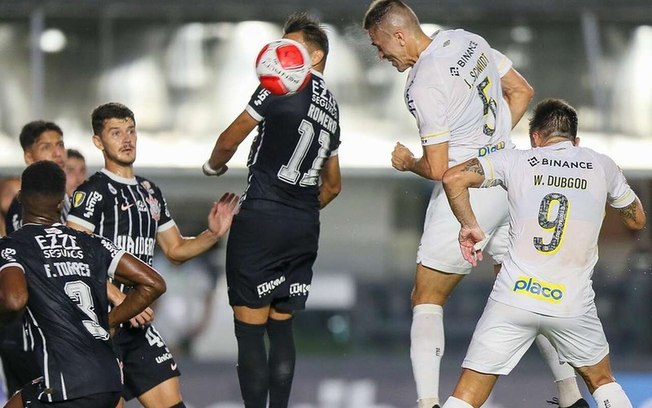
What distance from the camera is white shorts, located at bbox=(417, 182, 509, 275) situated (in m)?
6.92

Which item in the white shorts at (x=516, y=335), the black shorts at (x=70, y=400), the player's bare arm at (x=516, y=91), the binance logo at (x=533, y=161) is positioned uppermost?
the player's bare arm at (x=516, y=91)

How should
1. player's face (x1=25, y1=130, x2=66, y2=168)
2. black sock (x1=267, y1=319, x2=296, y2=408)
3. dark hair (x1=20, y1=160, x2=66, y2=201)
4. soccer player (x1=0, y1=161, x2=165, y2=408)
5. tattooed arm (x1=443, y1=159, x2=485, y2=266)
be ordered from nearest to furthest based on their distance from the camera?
soccer player (x1=0, y1=161, x2=165, y2=408) < dark hair (x1=20, y1=160, x2=66, y2=201) < tattooed arm (x1=443, y1=159, x2=485, y2=266) < black sock (x1=267, y1=319, x2=296, y2=408) < player's face (x1=25, y1=130, x2=66, y2=168)

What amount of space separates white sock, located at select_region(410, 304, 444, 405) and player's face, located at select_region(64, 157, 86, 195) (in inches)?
111

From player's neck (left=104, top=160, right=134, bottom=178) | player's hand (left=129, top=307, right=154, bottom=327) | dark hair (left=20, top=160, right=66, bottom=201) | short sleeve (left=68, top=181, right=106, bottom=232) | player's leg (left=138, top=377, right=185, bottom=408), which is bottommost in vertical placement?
player's leg (left=138, top=377, right=185, bottom=408)

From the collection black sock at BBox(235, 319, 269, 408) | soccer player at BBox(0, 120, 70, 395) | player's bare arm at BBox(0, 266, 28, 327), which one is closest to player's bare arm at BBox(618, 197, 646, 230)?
black sock at BBox(235, 319, 269, 408)

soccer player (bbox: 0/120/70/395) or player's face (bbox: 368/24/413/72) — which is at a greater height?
player's face (bbox: 368/24/413/72)

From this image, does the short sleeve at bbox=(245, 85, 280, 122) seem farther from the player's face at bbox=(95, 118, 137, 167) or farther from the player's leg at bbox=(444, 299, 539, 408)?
the player's leg at bbox=(444, 299, 539, 408)

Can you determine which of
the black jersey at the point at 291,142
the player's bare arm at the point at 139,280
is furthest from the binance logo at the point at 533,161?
the player's bare arm at the point at 139,280

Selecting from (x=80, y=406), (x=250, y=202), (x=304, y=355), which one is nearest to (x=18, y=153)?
(x=304, y=355)

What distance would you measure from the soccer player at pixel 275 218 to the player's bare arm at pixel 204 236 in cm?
8

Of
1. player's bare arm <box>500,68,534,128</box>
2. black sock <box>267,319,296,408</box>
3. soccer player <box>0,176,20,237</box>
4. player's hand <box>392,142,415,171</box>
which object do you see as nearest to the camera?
player's hand <box>392,142,415,171</box>

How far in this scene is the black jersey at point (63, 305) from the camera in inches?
232

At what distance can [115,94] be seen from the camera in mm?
14836

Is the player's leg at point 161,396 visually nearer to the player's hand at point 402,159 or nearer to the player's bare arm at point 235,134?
the player's bare arm at point 235,134
